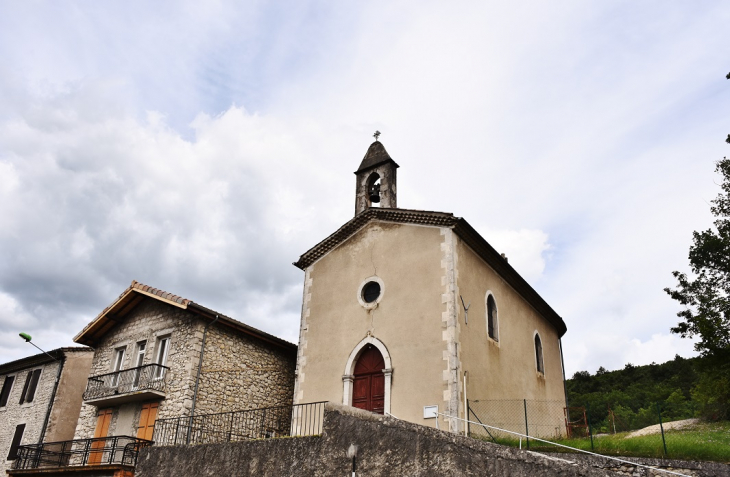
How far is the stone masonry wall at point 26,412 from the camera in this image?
76.8 feet

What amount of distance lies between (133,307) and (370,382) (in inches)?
417

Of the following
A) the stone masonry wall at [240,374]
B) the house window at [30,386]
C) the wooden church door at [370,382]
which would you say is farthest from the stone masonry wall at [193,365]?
the wooden church door at [370,382]

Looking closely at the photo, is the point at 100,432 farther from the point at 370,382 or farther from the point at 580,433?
the point at 580,433

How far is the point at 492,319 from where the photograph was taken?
17344 millimetres

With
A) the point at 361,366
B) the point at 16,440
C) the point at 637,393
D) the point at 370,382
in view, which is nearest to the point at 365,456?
the point at 370,382

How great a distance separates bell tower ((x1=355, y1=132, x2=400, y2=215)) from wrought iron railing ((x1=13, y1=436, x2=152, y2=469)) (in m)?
10.00

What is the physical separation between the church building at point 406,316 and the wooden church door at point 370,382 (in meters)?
0.03

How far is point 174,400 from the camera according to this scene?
58.1ft

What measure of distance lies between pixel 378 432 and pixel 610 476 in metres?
3.97

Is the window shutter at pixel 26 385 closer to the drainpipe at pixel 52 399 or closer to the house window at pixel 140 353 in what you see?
the drainpipe at pixel 52 399

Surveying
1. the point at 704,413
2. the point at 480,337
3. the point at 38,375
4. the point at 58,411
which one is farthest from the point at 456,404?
the point at 38,375

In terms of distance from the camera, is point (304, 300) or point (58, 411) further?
point (58, 411)

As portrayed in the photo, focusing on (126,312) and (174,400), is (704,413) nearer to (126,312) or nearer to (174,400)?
(174,400)

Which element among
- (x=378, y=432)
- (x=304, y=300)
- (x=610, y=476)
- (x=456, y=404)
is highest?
(x=304, y=300)
